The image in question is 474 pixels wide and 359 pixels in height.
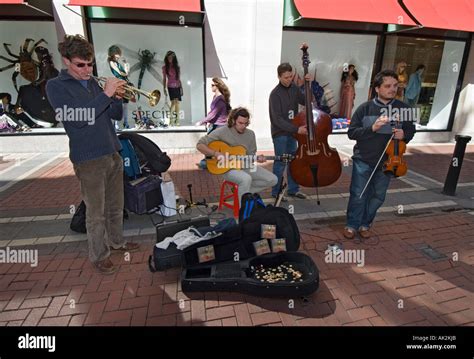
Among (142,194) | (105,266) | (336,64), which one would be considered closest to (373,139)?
(142,194)

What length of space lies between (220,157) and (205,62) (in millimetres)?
4718

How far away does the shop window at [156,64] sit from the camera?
796cm

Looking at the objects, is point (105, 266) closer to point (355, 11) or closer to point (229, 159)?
point (229, 159)

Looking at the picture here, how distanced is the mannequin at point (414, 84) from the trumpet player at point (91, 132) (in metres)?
9.76

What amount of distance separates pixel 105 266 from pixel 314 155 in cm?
302

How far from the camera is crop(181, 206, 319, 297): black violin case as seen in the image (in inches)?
110

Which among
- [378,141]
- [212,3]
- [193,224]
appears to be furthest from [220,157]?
[212,3]

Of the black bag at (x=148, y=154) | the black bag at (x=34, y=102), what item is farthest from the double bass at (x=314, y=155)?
the black bag at (x=34, y=102)

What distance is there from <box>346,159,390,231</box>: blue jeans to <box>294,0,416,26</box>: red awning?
4.73m

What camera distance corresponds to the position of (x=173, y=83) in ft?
28.0

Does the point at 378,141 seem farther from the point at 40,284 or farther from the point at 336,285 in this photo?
the point at 40,284

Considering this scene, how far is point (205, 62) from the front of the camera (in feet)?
25.8

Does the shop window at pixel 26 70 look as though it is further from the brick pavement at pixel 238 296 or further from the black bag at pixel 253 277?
the black bag at pixel 253 277

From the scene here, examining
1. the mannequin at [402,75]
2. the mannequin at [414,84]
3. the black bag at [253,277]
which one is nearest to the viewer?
the black bag at [253,277]
